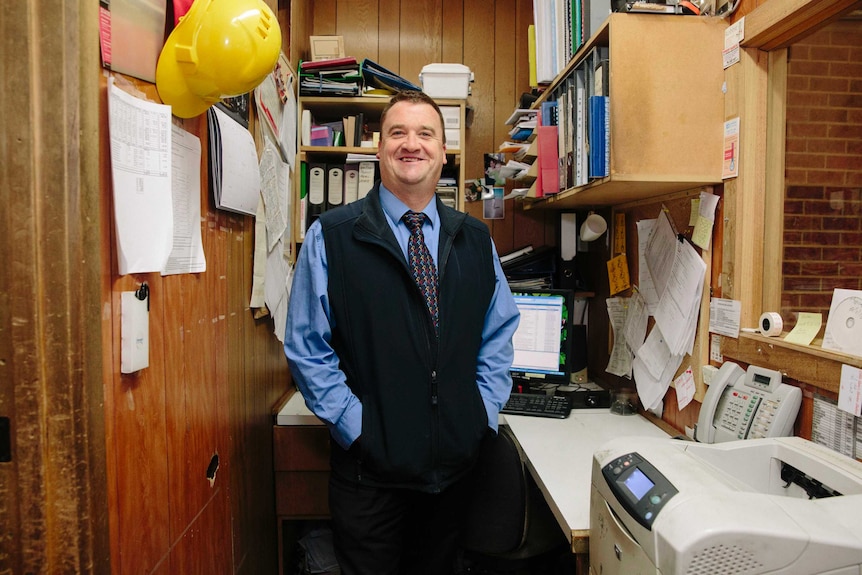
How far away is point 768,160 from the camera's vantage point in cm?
131

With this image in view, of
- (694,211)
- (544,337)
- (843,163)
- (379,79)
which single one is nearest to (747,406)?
(694,211)

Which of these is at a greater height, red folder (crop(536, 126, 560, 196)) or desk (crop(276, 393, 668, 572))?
red folder (crop(536, 126, 560, 196))

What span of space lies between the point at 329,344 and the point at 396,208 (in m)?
0.43

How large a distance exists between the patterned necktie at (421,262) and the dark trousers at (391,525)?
0.50 m

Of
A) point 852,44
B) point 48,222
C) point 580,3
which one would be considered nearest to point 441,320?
point 48,222

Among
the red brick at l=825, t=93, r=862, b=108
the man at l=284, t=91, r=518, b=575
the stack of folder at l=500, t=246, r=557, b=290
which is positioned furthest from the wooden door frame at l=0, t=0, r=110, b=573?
the red brick at l=825, t=93, r=862, b=108

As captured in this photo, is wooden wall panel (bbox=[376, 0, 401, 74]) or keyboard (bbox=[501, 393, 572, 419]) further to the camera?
wooden wall panel (bbox=[376, 0, 401, 74])

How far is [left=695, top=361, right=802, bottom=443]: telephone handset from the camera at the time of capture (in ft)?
3.65

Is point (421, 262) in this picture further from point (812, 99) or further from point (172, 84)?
point (812, 99)

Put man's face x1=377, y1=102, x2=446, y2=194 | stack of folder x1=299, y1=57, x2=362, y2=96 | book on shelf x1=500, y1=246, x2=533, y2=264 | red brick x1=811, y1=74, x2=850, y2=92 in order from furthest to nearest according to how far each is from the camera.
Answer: book on shelf x1=500, y1=246, x2=533, y2=264 → stack of folder x1=299, y1=57, x2=362, y2=96 → red brick x1=811, y1=74, x2=850, y2=92 → man's face x1=377, y1=102, x2=446, y2=194

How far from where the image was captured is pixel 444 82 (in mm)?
2248

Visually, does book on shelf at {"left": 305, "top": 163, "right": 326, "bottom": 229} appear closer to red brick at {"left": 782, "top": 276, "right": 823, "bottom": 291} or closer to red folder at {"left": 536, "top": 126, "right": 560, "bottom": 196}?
red folder at {"left": 536, "top": 126, "right": 560, "bottom": 196}

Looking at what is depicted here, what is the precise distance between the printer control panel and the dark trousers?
2.15 feet

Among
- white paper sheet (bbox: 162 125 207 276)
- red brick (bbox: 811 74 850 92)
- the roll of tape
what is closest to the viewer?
white paper sheet (bbox: 162 125 207 276)
